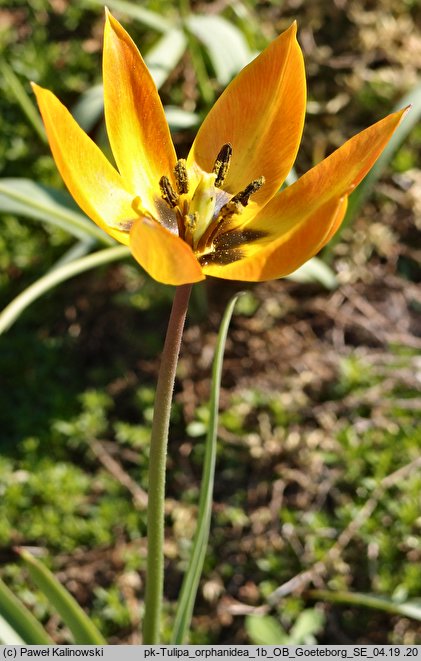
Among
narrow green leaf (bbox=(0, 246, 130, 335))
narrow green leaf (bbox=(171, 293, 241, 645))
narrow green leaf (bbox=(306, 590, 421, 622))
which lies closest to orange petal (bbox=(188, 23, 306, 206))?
narrow green leaf (bbox=(171, 293, 241, 645))

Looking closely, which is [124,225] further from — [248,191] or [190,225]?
[248,191]

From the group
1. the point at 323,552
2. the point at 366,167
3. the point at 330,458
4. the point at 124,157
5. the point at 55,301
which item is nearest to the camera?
the point at 366,167

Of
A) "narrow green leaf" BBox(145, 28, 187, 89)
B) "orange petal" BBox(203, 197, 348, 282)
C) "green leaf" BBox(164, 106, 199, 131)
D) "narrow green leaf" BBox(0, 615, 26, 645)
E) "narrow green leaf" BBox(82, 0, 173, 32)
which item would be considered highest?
"narrow green leaf" BBox(82, 0, 173, 32)

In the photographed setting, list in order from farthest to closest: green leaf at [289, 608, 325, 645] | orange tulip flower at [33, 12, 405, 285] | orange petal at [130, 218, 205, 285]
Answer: green leaf at [289, 608, 325, 645]
orange tulip flower at [33, 12, 405, 285]
orange petal at [130, 218, 205, 285]

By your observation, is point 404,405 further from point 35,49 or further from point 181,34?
point 35,49

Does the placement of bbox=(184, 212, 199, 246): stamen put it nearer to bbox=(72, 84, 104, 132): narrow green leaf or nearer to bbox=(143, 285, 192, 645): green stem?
bbox=(143, 285, 192, 645): green stem

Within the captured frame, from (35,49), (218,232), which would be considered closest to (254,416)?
(218,232)

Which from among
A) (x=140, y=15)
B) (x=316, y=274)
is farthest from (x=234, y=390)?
(x=140, y=15)
